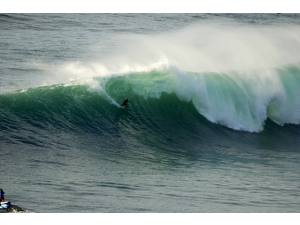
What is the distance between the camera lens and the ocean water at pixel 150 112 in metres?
7.23

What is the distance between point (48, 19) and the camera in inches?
304

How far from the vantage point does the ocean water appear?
285 inches

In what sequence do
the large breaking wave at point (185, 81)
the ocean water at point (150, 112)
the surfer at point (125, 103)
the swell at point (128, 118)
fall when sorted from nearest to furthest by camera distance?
1. the ocean water at point (150, 112)
2. the swell at point (128, 118)
3. the large breaking wave at point (185, 81)
4. the surfer at point (125, 103)

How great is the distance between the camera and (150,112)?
9039 mm

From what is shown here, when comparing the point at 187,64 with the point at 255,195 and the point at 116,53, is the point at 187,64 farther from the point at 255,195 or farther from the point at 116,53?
the point at 255,195

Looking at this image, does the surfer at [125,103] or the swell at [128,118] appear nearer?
the swell at [128,118]

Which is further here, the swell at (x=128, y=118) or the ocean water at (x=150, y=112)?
the swell at (x=128, y=118)

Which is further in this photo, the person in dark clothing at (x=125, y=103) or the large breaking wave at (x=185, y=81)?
the person in dark clothing at (x=125, y=103)

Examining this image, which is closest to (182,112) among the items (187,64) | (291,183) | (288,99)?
(187,64)

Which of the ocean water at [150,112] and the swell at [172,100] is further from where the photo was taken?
the swell at [172,100]

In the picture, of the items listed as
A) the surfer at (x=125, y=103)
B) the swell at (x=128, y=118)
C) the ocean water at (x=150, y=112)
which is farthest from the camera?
the surfer at (x=125, y=103)

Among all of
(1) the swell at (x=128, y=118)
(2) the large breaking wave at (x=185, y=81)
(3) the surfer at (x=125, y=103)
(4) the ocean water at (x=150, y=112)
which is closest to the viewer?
(4) the ocean water at (x=150, y=112)

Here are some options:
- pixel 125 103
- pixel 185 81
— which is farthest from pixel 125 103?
pixel 185 81

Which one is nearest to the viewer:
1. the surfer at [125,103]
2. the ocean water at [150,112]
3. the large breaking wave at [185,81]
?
the ocean water at [150,112]
